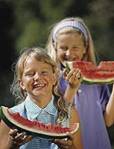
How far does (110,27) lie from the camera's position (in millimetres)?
9766

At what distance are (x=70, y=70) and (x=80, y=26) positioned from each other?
1.46ft

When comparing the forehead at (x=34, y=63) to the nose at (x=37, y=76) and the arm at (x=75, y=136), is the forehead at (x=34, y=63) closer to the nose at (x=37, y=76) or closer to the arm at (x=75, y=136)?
the nose at (x=37, y=76)

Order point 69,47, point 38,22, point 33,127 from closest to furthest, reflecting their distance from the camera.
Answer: point 33,127 → point 69,47 → point 38,22

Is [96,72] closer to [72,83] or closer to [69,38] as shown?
[69,38]

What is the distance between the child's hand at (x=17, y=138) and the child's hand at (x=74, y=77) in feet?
1.77

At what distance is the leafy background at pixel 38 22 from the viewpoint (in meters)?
9.46

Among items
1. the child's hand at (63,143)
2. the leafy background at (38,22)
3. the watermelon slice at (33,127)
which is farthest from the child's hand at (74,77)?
the leafy background at (38,22)

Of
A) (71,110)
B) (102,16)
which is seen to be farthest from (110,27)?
(71,110)

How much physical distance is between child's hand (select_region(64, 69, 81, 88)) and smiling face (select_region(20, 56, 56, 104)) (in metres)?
0.12

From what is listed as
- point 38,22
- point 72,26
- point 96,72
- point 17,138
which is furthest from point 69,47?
point 38,22

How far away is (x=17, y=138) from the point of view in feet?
12.8

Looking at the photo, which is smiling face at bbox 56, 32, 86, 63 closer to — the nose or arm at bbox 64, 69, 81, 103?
arm at bbox 64, 69, 81, 103

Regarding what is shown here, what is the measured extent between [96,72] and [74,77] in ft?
1.61

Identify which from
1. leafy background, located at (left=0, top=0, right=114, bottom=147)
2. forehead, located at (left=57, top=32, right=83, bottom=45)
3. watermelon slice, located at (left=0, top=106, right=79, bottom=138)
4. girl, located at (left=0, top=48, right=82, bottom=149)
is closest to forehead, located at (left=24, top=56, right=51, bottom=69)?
girl, located at (left=0, top=48, right=82, bottom=149)
